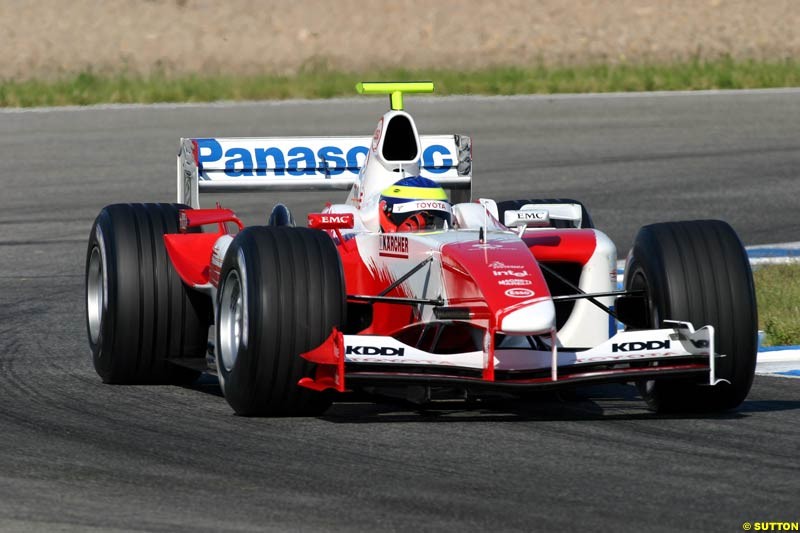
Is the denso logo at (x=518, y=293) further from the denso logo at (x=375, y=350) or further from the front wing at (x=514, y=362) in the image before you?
the denso logo at (x=375, y=350)

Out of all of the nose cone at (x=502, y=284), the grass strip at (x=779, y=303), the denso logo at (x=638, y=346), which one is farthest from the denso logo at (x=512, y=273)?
the grass strip at (x=779, y=303)

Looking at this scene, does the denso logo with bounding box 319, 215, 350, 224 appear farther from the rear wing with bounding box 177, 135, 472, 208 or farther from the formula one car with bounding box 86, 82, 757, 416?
the rear wing with bounding box 177, 135, 472, 208

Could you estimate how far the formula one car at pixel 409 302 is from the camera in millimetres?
8219

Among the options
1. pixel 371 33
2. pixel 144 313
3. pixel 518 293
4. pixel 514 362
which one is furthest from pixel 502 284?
pixel 371 33

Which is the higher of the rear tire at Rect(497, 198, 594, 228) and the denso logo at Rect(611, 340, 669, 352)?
the rear tire at Rect(497, 198, 594, 228)

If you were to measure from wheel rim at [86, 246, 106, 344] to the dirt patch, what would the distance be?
25480 millimetres

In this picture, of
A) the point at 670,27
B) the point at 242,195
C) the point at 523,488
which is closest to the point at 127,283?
the point at 523,488

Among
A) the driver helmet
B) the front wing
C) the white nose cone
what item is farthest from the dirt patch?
the white nose cone

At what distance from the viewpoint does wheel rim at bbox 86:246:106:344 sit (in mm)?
10664

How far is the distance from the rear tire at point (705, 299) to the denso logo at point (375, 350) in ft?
4.48

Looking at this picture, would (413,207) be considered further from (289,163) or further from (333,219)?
(289,163)

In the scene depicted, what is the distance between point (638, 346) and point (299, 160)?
4229mm

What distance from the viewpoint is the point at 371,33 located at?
147 feet

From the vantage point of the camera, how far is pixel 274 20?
45.8 metres
